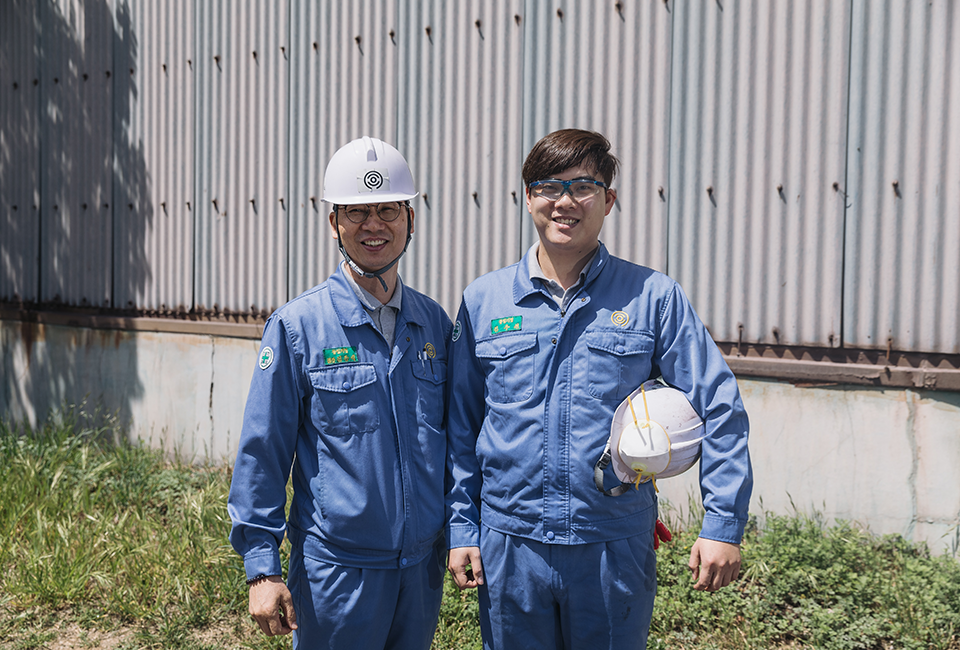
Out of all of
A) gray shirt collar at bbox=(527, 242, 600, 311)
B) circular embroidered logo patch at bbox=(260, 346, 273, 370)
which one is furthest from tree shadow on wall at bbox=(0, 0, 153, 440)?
gray shirt collar at bbox=(527, 242, 600, 311)

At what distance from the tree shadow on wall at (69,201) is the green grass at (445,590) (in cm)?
283

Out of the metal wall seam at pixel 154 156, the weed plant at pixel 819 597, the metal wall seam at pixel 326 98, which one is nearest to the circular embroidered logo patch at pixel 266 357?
the weed plant at pixel 819 597

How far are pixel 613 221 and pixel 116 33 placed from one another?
224 inches

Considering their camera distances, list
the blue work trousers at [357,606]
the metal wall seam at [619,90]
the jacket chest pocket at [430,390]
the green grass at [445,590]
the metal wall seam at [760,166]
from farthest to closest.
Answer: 1. the metal wall seam at [619,90]
2. the metal wall seam at [760,166]
3. the green grass at [445,590]
4. the jacket chest pocket at [430,390]
5. the blue work trousers at [357,606]

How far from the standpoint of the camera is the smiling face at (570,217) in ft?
8.90

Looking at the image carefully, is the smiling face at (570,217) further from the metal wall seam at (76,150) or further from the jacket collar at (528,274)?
the metal wall seam at (76,150)

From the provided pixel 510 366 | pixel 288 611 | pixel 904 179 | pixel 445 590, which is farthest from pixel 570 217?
pixel 904 179

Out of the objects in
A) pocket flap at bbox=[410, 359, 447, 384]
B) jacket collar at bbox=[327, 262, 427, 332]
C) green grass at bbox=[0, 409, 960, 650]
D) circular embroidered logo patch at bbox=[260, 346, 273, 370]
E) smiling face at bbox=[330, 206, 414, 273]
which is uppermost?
smiling face at bbox=[330, 206, 414, 273]

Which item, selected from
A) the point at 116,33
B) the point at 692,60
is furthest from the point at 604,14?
the point at 116,33

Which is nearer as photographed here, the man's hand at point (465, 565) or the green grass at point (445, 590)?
the man's hand at point (465, 565)

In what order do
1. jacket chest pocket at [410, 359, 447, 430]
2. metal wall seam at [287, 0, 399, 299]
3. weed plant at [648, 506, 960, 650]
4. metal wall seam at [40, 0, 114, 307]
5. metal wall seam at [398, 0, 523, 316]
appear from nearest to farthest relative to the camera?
jacket chest pocket at [410, 359, 447, 430] < weed plant at [648, 506, 960, 650] < metal wall seam at [398, 0, 523, 316] < metal wall seam at [287, 0, 399, 299] < metal wall seam at [40, 0, 114, 307]

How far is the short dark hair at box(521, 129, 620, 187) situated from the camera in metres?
2.72

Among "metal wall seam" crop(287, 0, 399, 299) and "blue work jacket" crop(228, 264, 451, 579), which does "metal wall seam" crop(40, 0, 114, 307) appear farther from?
"blue work jacket" crop(228, 264, 451, 579)

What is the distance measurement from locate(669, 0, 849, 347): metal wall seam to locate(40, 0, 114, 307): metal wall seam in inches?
234
